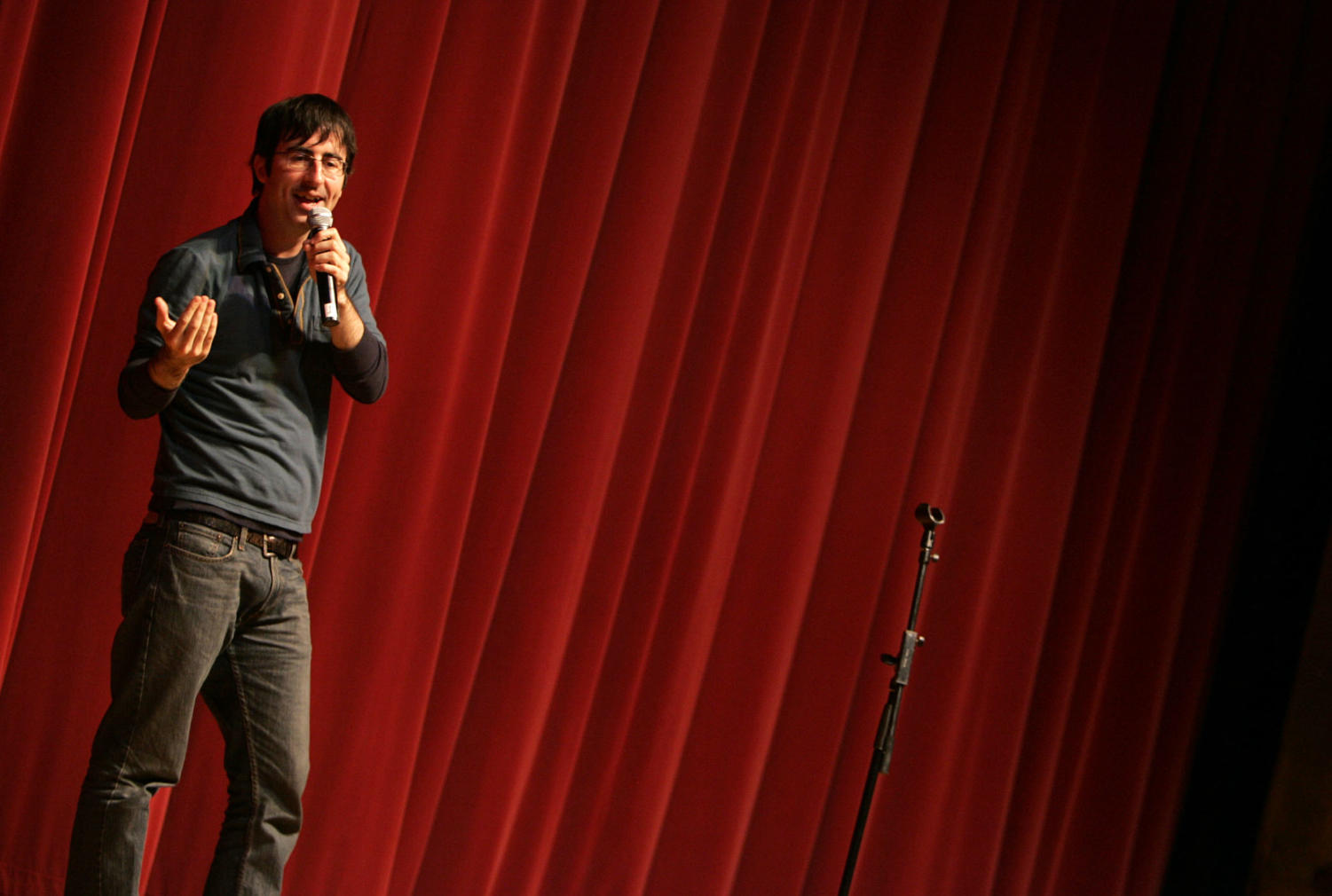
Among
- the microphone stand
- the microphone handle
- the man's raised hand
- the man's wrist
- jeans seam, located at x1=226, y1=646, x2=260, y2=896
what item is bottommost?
jeans seam, located at x1=226, y1=646, x2=260, y2=896

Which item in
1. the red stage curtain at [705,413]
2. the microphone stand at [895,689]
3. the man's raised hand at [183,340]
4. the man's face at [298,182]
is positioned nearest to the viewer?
the man's raised hand at [183,340]

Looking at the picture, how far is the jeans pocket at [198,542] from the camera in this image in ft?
5.75

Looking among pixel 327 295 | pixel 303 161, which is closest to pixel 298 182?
pixel 303 161

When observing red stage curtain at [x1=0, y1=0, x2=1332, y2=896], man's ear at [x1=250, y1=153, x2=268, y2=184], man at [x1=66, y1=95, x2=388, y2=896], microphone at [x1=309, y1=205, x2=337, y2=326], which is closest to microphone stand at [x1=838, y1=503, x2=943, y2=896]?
red stage curtain at [x1=0, y1=0, x2=1332, y2=896]

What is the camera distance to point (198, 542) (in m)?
1.76

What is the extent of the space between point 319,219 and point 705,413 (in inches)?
53.1

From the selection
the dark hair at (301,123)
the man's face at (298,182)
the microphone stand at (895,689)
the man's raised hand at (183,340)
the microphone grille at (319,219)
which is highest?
the dark hair at (301,123)

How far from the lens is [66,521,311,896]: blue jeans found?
5.73 feet

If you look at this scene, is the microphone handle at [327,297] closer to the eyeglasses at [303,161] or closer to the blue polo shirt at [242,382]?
the blue polo shirt at [242,382]

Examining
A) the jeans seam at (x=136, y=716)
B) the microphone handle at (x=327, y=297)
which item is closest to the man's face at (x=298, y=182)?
the microphone handle at (x=327, y=297)

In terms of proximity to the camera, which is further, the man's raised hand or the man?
the man

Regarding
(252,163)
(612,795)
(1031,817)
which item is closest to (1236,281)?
(1031,817)

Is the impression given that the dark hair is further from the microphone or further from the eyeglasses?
the microphone

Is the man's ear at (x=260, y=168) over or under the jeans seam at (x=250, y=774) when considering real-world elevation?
over
